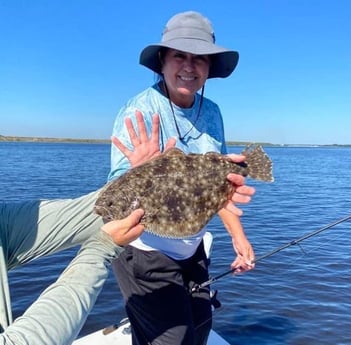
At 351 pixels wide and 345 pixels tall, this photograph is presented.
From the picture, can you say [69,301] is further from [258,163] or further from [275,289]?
[275,289]

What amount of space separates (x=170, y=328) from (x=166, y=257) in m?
0.69

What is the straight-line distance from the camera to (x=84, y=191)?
28.2 metres

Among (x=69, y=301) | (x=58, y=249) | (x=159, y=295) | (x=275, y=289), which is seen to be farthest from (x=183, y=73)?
→ (x=275, y=289)

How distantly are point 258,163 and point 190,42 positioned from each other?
1.31 metres

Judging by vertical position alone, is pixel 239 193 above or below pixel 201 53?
below

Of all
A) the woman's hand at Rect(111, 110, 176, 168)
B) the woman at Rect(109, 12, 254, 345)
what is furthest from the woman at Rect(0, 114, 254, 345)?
the woman at Rect(109, 12, 254, 345)

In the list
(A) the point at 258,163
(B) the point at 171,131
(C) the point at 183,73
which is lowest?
(A) the point at 258,163

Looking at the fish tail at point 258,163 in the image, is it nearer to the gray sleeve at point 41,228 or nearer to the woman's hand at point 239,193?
the woman's hand at point 239,193

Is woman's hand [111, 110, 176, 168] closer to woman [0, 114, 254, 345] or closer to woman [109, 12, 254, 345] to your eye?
woman [109, 12, 254, 345]

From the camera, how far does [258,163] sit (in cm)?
432

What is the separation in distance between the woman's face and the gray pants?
154cm

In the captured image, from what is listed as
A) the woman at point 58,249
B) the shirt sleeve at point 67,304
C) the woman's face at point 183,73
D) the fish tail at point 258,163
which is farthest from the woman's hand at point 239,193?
the shirt sleeve at point 67,304

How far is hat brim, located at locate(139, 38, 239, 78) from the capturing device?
154 inches

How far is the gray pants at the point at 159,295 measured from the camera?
13.9ft
